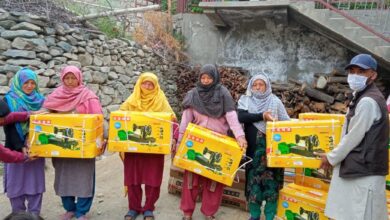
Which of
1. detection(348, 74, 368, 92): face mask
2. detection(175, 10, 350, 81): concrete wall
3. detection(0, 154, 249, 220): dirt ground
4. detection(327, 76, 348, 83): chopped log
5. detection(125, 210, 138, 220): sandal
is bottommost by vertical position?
detection(0, 154, 249, 220): dirt ground

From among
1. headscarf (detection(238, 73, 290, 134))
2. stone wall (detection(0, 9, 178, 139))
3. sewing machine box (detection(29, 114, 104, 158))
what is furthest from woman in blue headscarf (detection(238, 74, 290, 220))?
stone wall (detection(0, 9, 178, 139))

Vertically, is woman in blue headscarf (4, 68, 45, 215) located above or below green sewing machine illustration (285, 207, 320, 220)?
above

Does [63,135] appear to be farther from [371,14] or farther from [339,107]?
[371,14]

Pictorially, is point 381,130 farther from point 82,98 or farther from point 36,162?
point 36,162

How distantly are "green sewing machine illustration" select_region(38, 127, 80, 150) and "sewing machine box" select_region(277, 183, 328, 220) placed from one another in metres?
1.87

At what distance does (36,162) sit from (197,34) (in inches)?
253

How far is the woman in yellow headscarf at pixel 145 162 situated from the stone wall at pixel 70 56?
8.52 ft

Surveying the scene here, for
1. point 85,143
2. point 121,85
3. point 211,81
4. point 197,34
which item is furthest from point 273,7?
point 85,143

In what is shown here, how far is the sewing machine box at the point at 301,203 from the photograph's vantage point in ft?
9.02

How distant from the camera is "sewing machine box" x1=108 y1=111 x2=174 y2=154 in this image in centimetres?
287

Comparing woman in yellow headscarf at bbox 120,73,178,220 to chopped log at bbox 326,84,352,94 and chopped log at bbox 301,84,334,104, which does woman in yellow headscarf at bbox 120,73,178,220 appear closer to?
chopped log at bbox 301,84,334,104

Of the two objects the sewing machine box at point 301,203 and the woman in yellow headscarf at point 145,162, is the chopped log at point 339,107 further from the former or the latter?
the woman in yellow headscarf at point 145,162

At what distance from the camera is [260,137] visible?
122 inches

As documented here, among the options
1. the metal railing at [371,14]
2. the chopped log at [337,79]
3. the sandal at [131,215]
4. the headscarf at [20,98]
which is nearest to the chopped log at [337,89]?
the chopped log at [337,79]
